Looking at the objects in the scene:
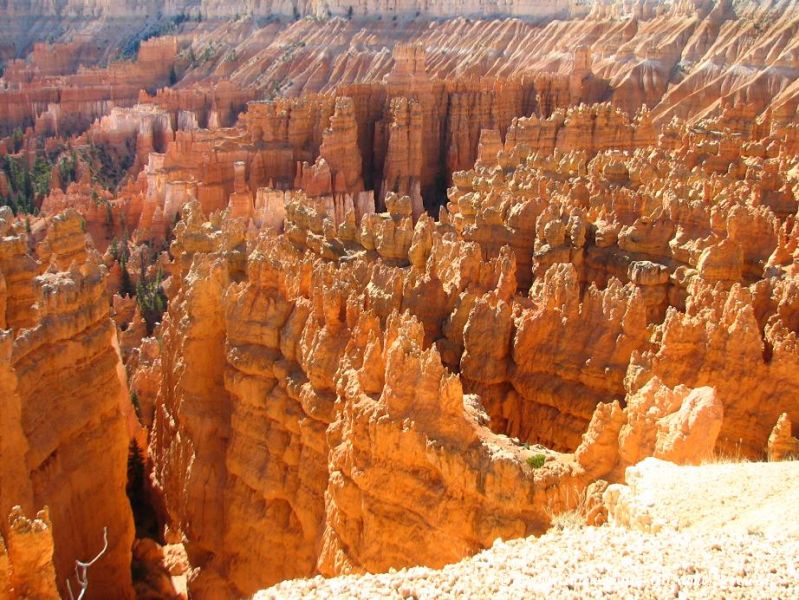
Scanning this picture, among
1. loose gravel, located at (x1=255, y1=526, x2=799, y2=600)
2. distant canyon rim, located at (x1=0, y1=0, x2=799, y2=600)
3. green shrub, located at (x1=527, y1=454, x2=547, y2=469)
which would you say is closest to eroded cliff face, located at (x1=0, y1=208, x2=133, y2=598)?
distant canyon rim, located at (x1=0, y1=0, x2=799, y2=600)

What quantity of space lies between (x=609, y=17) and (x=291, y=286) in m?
66.4

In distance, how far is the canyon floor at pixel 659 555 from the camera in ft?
19.5

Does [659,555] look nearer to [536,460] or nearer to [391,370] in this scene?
[536,460]

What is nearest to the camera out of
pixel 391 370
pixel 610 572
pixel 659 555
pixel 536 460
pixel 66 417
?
pixel 610 572

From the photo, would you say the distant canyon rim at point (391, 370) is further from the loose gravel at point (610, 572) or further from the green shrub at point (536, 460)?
the loose gravel at point (610, 572)

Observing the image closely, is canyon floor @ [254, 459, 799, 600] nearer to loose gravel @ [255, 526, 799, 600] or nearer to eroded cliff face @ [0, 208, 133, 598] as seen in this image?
loose gravel @ [255, 526, 799, 600]

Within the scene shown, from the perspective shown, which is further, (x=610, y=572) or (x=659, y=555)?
(x=659, y=555)

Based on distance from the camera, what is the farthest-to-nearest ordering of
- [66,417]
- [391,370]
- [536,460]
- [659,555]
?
[66,417], [391,370], [536,460], [659,555]

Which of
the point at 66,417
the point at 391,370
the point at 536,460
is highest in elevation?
the point at 391,370

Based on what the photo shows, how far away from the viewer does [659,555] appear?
6305 mm

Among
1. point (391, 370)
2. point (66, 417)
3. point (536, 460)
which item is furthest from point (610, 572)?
point (66, 417)

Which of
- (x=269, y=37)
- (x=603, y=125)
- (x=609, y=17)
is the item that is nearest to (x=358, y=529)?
(x=603, y=125)

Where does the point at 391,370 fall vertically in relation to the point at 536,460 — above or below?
above

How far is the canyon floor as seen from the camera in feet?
19.5
